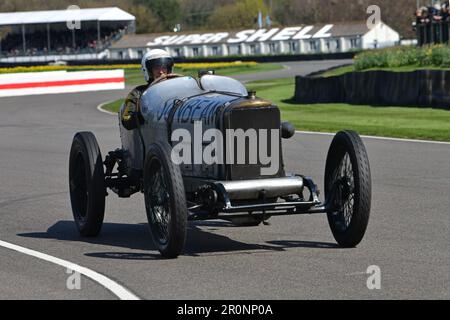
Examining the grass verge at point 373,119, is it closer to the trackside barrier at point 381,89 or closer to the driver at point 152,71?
the trackside barrier at point 381,89

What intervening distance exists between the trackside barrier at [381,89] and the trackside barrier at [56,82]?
14314 millimetres

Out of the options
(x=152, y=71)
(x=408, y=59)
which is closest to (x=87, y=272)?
(x=152, y=71)

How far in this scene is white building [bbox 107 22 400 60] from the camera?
9412 centimetres

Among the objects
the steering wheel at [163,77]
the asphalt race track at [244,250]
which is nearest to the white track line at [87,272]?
the asphalt race track at [244,250]

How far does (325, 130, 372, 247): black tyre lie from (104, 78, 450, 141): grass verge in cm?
1006

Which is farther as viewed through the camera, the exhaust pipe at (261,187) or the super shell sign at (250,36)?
the super shell sign at (250,36)

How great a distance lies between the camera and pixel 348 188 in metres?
8.84

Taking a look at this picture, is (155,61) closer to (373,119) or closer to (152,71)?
(152,71)

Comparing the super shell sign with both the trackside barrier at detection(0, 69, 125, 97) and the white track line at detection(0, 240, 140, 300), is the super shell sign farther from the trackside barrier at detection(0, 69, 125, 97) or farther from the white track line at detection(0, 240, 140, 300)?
the white track line at detection(0, 240, 140, 300)

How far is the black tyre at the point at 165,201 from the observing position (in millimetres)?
8078

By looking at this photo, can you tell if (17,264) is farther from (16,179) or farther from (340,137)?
(16,179)

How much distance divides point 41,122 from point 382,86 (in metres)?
8.38

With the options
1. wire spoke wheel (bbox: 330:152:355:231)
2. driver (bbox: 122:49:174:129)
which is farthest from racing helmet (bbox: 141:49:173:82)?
wire spoke wheel (bbox: 330:152:355:231)
